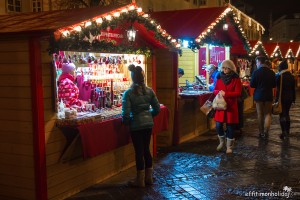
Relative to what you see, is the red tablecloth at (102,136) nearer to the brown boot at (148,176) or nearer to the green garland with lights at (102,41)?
the brown boot at (148,176)

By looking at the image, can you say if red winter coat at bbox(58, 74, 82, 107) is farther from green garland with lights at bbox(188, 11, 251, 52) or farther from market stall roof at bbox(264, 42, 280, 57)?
market stall roof at bbox(264, 42, 280, 57)

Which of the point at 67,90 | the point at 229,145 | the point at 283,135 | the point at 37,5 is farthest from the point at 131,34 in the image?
the point at 37,5

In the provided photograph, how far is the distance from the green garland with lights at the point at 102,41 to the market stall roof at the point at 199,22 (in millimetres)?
1683

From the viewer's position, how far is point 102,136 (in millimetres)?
6023

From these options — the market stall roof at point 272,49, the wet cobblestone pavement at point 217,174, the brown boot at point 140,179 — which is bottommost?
the wet cobblestone pavement at point 217,174

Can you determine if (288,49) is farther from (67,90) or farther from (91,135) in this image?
(91,135)

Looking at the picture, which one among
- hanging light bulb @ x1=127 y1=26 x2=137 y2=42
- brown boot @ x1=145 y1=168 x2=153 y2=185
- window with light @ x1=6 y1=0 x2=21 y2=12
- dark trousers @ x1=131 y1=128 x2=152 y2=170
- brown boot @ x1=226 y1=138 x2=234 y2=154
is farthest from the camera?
window with light @ x1=6 y1=0 x2=21 y2=12

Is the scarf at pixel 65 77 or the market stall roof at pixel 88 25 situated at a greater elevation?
the market stall roof at pixel 88 25

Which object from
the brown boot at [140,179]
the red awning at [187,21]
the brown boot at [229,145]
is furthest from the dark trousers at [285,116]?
the brown boot at [140,179]

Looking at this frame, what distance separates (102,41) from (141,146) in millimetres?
1773

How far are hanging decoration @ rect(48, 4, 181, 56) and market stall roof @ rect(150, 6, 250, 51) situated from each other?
1.64 m


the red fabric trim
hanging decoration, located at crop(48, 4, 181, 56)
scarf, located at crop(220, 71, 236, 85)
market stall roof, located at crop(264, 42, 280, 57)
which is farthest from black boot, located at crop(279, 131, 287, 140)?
market stall roof, located at crop(264, 42, 280, 57)

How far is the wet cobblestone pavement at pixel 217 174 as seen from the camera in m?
5.92

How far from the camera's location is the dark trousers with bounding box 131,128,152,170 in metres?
6.05
